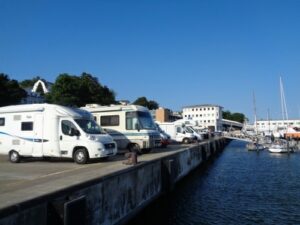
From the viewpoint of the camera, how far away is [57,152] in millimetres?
18188

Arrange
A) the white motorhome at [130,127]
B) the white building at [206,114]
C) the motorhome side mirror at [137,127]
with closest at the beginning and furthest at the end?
the white motorhome at [130,127]
the motorhome side mirror at [137,127]
the white building at [206,114]

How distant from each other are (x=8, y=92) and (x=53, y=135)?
4552cm

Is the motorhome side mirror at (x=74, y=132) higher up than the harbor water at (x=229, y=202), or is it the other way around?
the motorhome side mirror at (x=74, y=132)

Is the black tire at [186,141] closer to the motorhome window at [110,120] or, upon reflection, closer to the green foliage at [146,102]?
the motorhome window at [110,120]

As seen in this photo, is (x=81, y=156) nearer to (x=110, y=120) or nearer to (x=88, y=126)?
(x=88, y=126)

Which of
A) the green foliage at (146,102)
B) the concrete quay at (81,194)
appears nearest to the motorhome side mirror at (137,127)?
the concrete quay at (81,194)

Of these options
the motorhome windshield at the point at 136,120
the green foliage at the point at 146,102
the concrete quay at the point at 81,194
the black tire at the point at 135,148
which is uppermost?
the green foliage at the point at 146,102

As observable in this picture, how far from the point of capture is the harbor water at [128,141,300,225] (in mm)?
15180

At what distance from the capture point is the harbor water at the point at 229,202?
15180 millimetres

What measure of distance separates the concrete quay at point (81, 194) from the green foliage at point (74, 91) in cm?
4650

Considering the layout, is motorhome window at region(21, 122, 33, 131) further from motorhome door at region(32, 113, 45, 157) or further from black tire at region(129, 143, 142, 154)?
black tire at region(129, 143, 142, 154)

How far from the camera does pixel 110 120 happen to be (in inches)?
999

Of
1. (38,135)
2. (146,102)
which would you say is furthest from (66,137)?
(146,102)

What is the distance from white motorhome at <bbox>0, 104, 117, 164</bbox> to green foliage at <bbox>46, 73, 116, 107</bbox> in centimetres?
4395
